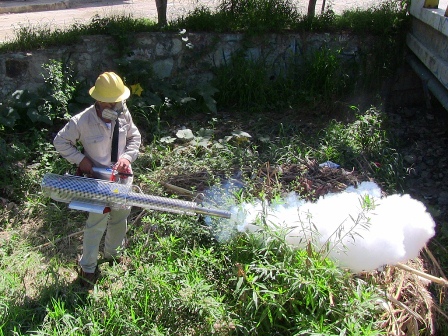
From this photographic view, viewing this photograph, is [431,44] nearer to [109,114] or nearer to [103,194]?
[109,114]

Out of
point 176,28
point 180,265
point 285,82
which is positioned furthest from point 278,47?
point 180,265

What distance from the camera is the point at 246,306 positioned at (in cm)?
296

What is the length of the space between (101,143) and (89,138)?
0.09 m

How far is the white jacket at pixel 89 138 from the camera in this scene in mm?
3217

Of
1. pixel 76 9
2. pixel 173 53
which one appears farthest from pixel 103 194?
pixel 76 9

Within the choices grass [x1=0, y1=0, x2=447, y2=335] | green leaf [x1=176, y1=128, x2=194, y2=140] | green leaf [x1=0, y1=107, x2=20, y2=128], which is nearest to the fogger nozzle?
grass [x1=0, y1=0, x2=447, y2=335]

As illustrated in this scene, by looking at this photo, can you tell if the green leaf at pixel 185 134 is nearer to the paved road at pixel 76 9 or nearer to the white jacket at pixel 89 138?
the white jacket at pixel 89 138

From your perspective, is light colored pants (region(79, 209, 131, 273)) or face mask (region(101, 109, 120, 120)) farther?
light colored pants (region(79, 209, 131, 273))

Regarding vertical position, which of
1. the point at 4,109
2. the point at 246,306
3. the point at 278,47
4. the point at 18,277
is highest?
the point at 278,47

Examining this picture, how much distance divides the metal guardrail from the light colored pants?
11.8 ft

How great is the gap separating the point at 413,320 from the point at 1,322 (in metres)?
2.75

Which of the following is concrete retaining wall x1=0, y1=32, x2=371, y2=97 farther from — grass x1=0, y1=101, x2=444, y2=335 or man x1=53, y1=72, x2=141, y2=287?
man x1=53, y1=72, x2=141, y2=287

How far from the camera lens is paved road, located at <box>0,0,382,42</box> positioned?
7172mm

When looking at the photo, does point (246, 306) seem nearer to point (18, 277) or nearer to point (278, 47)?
point (18, 277)
